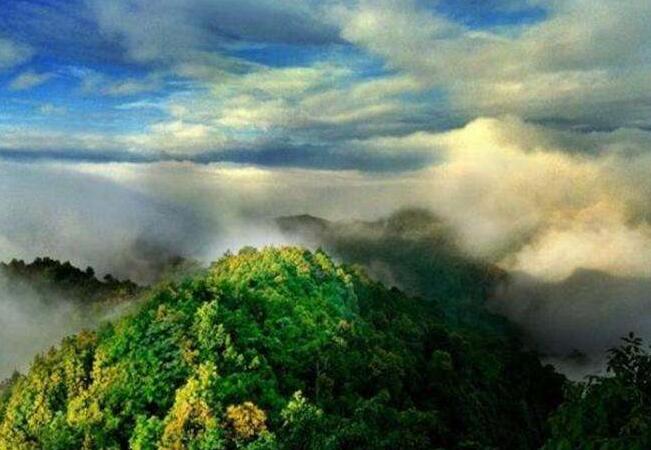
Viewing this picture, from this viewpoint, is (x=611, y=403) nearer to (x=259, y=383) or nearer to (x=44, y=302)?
(x=259, y=383)

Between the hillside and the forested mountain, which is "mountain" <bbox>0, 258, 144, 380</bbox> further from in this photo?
the hillside

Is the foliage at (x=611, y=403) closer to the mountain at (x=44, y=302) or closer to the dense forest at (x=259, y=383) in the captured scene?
the dense forest at (x=259, y=383)

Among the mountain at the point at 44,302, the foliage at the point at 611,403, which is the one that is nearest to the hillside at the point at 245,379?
the foliage at the point at 611,403

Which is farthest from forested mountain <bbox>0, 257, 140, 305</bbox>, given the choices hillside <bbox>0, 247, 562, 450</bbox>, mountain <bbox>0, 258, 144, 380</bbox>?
hillside <bbox>0, 247, 562, 450</bbox>

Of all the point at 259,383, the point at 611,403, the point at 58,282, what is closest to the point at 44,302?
the point at 58,282

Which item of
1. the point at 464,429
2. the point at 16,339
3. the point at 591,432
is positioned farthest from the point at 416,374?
the point at 16,339
